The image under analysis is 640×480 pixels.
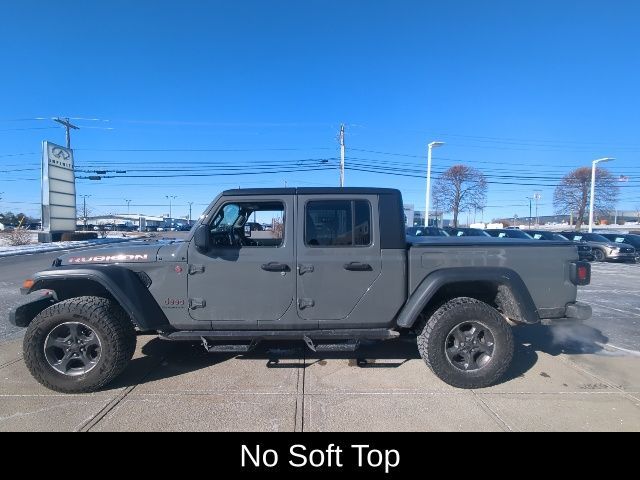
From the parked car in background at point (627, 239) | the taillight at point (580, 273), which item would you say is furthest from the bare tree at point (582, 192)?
the taillight at point (580, 273)

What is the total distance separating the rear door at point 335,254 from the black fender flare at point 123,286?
1.34 meters

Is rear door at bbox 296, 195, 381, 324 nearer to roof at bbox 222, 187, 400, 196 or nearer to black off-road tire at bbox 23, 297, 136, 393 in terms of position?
roof at bbox 222, 187, 400, 196

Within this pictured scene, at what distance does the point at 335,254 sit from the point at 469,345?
1.53m

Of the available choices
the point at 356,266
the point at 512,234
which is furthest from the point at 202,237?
the point at 512,234

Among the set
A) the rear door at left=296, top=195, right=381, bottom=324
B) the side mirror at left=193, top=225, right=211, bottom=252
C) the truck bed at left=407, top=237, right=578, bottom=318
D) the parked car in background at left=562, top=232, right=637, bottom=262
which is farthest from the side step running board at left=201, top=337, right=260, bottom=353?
the parked car in background at left=562, top=232, right=637, bottom=262

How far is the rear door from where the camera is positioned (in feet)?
11.2

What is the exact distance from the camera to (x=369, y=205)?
358cm

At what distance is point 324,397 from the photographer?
127 inches

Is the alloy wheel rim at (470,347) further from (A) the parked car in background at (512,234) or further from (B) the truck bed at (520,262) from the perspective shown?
(A) the parked car in background at (512,234)

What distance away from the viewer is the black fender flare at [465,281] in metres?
3.37

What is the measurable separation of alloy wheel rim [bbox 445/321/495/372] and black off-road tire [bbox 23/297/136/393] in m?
3.04

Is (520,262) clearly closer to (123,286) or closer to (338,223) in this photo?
(338,223)

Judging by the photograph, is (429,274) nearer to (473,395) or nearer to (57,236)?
(473,395)
